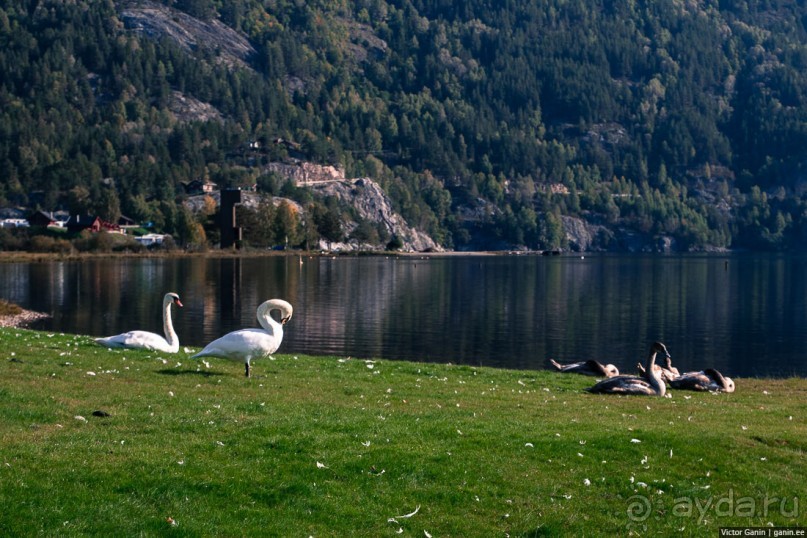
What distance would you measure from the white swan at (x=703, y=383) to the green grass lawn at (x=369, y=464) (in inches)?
254

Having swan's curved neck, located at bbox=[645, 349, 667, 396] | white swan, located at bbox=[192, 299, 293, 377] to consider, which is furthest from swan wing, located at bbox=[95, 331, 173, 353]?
swan's curved neck, located at bbox=[645, 349, 667, 396]

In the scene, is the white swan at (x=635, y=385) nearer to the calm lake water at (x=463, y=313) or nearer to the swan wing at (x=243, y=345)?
the swan wing at (x=243, y=345)

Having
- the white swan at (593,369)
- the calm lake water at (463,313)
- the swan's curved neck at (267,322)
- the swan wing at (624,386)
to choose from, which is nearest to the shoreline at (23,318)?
the calm lake water at (463,313)

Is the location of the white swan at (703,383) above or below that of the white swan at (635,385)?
below

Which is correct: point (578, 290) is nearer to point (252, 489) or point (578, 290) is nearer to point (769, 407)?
point (769, 407)

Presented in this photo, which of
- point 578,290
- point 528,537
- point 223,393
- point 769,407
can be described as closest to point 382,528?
point 528,537

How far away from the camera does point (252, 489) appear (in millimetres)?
14945

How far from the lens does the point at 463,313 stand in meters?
84.9

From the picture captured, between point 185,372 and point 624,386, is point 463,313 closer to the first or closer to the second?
point 624,386

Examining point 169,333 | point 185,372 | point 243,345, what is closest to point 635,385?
point 243,345

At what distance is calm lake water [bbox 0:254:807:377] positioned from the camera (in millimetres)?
58969

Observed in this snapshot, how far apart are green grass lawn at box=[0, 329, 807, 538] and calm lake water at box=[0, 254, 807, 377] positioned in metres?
31.9

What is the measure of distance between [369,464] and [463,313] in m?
68.9

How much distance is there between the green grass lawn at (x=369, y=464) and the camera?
14.2 meters
